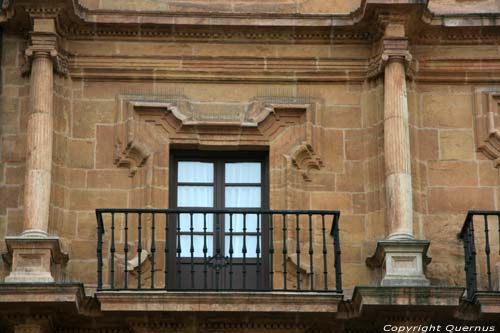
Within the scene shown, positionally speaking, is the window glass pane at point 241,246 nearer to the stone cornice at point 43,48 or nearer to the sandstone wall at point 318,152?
the sandstone wall at point 318,152

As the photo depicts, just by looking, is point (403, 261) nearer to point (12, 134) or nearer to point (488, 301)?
point (488, 301)

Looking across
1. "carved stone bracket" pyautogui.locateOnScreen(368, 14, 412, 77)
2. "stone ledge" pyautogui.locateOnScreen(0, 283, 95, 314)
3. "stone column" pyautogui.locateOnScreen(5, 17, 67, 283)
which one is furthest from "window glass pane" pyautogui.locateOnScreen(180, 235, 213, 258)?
"carved stone bracket" pyautogui.locateOnScreen(368, 14, 412, 77)

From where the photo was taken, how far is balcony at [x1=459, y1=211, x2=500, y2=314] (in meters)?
18.6

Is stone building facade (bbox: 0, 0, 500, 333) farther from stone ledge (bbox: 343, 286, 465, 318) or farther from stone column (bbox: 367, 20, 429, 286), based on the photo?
stone ledge (bbox: 343, 286, 465, 318)

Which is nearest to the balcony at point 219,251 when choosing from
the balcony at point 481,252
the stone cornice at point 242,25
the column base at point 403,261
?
the column base at point 403,261

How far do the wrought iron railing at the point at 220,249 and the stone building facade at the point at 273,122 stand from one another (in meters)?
0.07

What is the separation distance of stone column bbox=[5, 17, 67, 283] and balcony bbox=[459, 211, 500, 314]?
4.01 m

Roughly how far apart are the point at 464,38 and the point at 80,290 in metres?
5.15

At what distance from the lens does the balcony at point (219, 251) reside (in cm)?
1855

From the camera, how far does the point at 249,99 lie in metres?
19.9

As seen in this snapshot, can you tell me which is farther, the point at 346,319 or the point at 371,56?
the point at 371,56

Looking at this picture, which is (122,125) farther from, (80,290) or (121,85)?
(80,290)

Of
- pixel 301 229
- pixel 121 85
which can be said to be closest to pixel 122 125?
pixel 121 85

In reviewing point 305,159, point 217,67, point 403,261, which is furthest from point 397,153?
point 217,67
